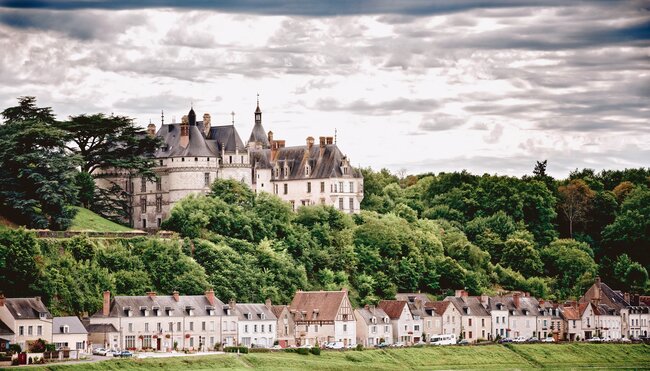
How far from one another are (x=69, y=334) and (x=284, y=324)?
18.6m

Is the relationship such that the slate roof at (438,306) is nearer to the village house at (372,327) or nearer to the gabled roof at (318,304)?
the village house at (372,327)

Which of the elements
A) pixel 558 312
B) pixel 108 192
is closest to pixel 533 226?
pixel 558 312

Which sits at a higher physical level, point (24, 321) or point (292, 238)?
point (292, 238)

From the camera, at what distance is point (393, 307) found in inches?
4139

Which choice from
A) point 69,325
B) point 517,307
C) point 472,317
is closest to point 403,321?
point 472,317

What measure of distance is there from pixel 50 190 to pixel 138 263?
891 centimetres

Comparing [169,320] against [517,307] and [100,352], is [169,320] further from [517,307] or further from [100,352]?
[517,307]

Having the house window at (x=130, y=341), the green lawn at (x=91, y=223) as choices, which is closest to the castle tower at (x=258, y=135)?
the green lawn at (x=91, y=223)

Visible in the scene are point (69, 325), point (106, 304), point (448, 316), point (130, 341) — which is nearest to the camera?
point (69, 325)

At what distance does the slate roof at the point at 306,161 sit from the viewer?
391 ft

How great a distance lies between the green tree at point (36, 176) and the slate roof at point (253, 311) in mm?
13927

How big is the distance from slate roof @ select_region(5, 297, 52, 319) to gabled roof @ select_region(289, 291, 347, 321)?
20638mm

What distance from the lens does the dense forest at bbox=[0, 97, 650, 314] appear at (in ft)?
313

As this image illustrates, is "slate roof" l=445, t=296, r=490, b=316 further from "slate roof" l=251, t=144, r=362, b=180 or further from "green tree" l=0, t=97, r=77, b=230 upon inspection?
"green tree" l=0, t=97, r=77, b=230
